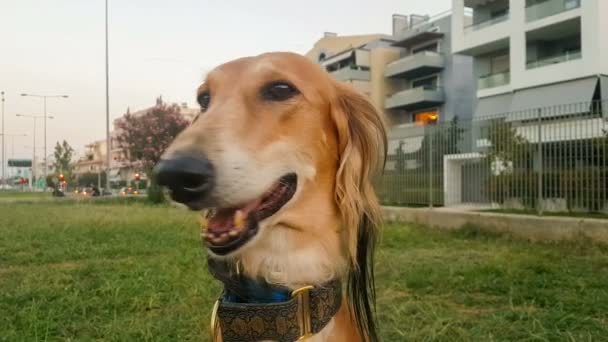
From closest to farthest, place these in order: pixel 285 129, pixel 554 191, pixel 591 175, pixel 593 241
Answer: pixel 285 129 < pixel 593 241 < pixel 591 175 < pixel 554 191

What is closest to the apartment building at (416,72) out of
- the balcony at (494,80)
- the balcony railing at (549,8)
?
the balcony at (494,80)

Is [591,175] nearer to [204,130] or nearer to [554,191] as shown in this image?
[554,191]

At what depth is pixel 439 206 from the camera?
11969 mm

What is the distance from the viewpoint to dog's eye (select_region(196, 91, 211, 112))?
2265mm

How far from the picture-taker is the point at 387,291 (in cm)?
504

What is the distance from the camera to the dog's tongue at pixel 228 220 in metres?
1.71

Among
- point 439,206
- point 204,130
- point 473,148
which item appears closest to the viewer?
point 204,130

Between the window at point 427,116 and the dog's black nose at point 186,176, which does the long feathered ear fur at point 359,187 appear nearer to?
the dog's black nose at point 186,176

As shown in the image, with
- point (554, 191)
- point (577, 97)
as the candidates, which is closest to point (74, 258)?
point (554, 191)

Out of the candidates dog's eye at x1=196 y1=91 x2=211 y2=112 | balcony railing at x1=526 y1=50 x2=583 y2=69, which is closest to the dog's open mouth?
dog's eye at x1=196 y1=91 x2=211 y2=112

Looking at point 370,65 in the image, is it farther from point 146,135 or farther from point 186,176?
point 186,176

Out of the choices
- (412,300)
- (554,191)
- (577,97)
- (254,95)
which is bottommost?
(412,300)

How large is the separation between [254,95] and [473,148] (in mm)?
9758

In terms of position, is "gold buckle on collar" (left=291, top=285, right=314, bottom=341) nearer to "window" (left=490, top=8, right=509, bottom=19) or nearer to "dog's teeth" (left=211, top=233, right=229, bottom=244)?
"dog's teeth" (left=211, top=233, right=229, bottom=244)
